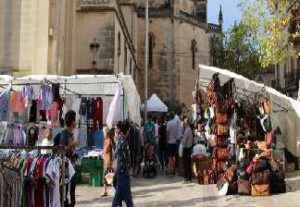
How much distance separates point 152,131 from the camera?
1916 cm

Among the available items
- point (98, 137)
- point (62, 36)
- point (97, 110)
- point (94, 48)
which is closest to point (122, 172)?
point (97, 110)

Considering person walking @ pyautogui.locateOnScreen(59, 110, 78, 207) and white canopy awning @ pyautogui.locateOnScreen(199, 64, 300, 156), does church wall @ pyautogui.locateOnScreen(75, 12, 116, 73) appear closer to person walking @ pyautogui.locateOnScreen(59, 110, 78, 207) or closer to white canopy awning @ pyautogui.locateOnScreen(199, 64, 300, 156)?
white canopy awning @ pyautogui.locateOnScreen(199, 64, 300, 156)

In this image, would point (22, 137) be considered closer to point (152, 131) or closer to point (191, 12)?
point (152, 131)

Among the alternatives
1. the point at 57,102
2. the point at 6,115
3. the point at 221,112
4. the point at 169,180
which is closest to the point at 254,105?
the point at 221,112

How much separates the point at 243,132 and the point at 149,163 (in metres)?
3.18

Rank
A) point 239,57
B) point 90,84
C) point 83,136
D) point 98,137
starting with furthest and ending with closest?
1. point 239,57
2. point 83,136
3. point 98,137
4. point 90,84

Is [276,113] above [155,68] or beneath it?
beneath

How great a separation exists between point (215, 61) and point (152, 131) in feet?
113

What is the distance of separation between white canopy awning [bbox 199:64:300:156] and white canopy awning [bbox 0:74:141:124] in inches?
80.8

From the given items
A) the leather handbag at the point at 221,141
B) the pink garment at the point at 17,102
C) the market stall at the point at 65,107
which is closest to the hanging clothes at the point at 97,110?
the market stall at the point at 65,107

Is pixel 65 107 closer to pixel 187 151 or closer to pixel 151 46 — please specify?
pixel 187 151

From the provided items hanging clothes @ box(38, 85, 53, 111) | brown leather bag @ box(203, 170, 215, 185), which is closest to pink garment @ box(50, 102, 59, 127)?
hanging clothes @ box(38, 85, 53, 111)

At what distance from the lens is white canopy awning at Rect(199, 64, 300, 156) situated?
588 inches

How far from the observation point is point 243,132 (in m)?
15.6
